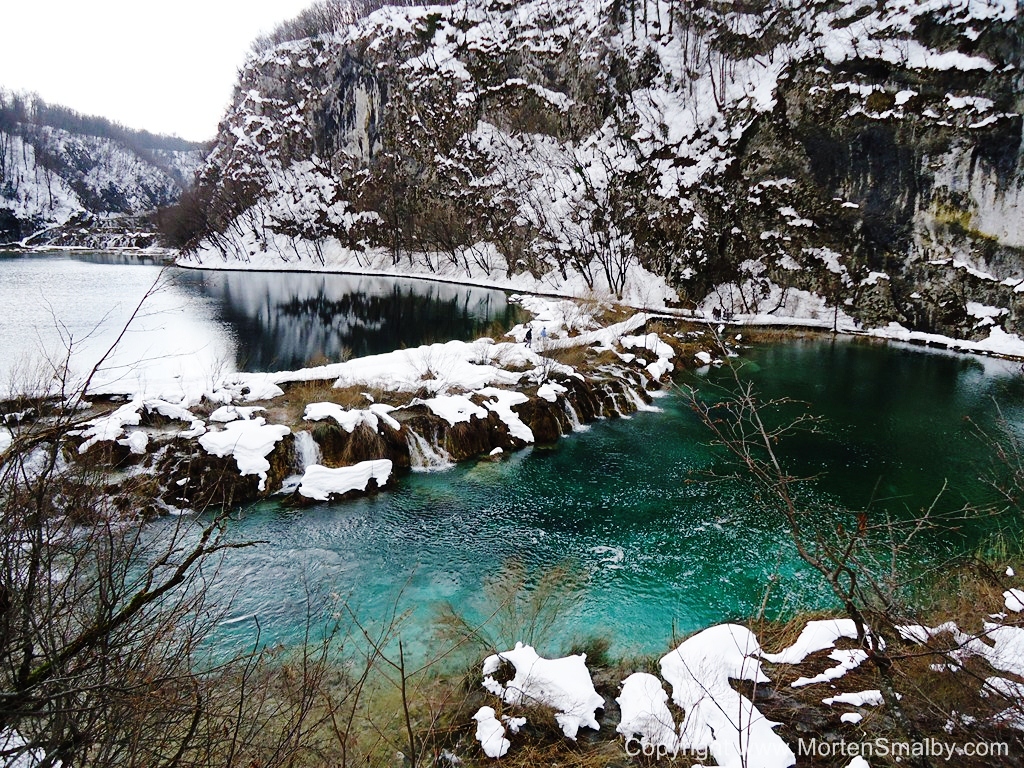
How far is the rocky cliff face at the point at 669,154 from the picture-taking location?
133 feet

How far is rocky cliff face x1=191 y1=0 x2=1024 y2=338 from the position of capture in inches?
1594

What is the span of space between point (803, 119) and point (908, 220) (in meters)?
13.0

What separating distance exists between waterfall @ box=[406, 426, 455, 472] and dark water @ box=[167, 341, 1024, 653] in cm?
73

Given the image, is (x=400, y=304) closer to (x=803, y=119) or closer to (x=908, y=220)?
(x=803, y=119)

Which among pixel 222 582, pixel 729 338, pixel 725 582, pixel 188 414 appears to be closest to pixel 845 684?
pixel 725 582

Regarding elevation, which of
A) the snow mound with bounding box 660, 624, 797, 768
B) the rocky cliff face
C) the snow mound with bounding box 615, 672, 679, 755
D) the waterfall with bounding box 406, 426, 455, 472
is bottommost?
the waterfall with bounding box 406, 426, 455, 472

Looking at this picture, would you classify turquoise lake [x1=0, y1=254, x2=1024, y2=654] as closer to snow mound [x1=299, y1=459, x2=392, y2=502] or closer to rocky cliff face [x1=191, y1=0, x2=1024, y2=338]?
snow mound [x1=299, y1=459, x2=392, y2=502]

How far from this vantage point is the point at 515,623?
9211 millimetres

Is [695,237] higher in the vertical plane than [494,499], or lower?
higher

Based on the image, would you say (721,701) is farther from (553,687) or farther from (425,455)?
(425,455)

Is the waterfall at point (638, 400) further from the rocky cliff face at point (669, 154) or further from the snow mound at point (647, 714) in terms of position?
the rocky cliff face at point (669, 154)

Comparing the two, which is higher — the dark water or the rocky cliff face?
the rocky cliff face

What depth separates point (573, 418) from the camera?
67.2ft

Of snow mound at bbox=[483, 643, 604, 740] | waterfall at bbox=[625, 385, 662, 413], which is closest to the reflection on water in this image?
waterfall at bbox=[625, 385, 662, 413]
